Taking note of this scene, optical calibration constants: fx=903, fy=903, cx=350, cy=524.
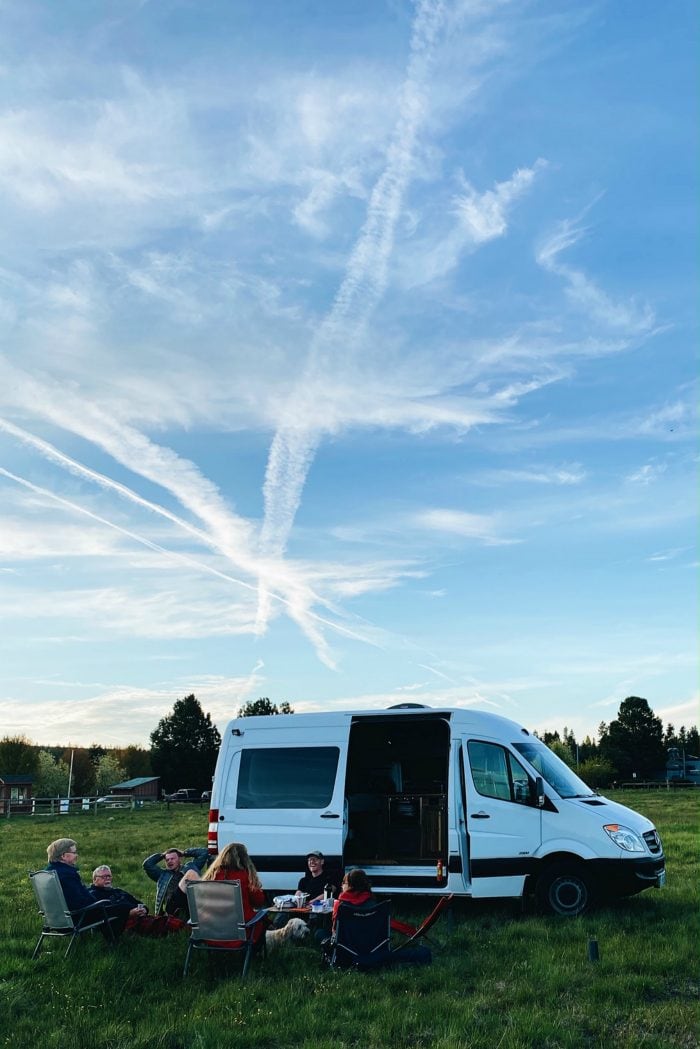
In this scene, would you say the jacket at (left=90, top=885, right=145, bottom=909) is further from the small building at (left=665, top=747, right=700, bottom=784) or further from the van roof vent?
the small building at (left=665, top=747, right=700, bottom=784)

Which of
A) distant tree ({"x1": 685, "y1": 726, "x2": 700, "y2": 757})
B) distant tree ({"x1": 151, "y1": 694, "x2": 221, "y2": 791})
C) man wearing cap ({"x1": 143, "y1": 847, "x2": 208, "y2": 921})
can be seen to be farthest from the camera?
distant tree ({"x1": 685, "y1": 726, "x2": 700, "y2": 757})

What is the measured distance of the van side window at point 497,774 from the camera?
11.8 m

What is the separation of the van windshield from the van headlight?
77 centimetres

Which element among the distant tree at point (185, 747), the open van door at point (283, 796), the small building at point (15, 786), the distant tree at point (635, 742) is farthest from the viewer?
the distant tree at point (635, 742)

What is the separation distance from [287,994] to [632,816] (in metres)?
5.72

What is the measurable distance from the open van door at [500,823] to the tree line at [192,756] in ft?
196

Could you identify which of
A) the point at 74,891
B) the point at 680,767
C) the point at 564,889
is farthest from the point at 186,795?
the point at 680,767

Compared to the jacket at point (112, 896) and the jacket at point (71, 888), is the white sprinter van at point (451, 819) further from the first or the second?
the jacket at point (71, 888)

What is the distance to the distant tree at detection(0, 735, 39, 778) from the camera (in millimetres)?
99269

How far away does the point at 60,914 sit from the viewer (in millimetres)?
9836

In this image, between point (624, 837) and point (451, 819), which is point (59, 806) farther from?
point (624, 837)

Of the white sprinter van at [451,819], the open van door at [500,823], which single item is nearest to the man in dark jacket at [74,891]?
the white sprinter van at [451,819]

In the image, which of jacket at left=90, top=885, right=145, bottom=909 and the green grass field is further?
jacket at left=90, top=885, right=145, bottom=909

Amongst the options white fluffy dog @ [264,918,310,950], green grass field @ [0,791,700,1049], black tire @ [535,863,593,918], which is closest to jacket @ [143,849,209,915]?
green grass field @ [0,791,700,1049]
